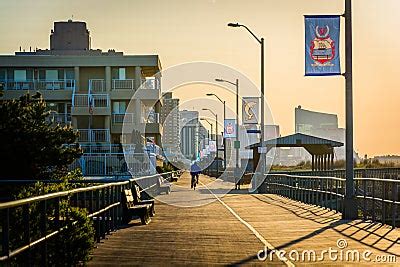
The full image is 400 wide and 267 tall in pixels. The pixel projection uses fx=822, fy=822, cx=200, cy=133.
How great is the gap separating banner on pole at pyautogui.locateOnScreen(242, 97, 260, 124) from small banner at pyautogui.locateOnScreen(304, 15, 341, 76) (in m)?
33.6

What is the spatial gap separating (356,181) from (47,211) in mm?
14198

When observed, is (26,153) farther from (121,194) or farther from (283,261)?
(283,261)

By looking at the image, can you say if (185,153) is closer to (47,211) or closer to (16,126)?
(16,126)

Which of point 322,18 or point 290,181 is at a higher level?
point 322,18

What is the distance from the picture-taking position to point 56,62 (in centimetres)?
7294

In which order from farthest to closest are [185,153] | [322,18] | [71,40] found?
[185,153]
[71,40]
[322,18]

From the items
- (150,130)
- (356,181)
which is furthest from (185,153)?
(356,181)

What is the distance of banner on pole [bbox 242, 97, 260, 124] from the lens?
58.1m

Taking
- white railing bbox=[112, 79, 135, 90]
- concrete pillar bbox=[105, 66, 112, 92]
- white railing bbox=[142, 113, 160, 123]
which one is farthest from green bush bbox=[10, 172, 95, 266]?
white railing bbox=[142, 113, 160, 123]

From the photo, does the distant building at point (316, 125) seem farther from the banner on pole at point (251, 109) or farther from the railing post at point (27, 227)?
the railing post at point (27, 227)

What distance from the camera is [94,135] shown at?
70875 millimetres

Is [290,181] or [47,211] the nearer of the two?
[47,211]

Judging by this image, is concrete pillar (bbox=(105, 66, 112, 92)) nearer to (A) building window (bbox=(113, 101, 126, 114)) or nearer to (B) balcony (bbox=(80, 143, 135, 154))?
(A) building window (bbox=(113, 101, 126, 114))

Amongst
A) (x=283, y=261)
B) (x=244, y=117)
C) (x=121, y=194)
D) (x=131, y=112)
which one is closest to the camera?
(x=283, y=261)
